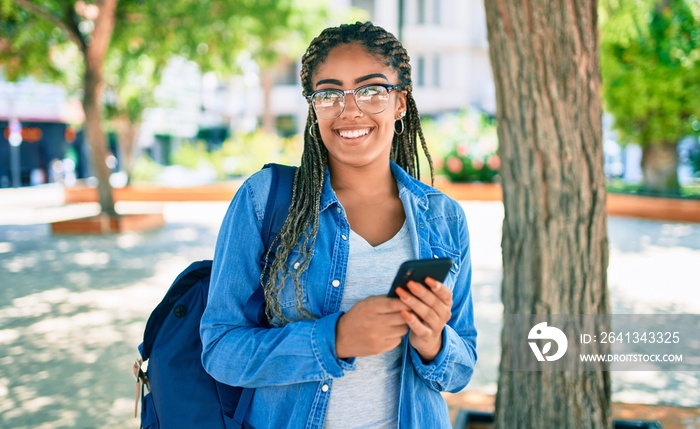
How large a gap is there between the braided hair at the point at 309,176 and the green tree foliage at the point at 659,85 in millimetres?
13440

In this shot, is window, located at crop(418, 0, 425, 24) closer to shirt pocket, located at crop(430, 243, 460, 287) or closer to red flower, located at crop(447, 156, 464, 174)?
red flower, located at crop(447, 156, 464, 174)

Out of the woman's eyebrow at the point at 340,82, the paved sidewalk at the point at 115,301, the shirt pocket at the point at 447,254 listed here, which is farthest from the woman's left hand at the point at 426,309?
the paved sidewalk at the point at 115,301

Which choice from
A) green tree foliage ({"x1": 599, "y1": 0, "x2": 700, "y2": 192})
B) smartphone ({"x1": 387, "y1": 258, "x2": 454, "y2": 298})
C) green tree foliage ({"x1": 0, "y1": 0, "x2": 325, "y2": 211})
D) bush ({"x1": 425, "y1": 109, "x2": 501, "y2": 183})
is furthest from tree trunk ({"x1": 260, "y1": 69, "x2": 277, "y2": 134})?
smartphone ({"x1": 387, "y1": 258, "x2": 454, "y2": 298})

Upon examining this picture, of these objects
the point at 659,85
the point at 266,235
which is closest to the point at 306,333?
the point at 266,235

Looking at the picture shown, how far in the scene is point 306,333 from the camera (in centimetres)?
153

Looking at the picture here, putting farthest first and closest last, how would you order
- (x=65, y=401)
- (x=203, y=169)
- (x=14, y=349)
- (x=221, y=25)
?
(x=203, y=169) < (x=221, y=25) < (x=14, y=349) < (x=65, y=401)

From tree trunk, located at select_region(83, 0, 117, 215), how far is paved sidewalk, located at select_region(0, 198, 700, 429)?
148 cm

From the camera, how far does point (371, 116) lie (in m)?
1.76

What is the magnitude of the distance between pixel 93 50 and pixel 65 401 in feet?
31.6

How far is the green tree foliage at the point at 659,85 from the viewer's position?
46.4 ft

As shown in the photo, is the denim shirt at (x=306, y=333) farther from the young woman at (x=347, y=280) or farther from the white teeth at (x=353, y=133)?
the white teeth at (x=353, y=133)

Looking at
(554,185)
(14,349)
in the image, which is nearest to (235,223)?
(554,185)

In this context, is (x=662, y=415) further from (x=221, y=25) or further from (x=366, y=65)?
(x=221, y=25)

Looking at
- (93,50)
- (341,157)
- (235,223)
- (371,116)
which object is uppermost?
(93,50)
